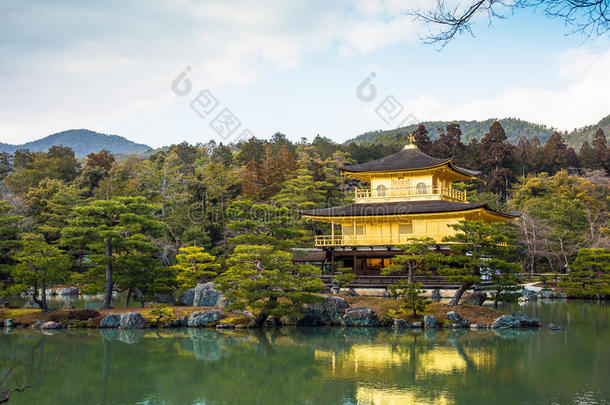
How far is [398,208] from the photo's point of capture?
2542cm

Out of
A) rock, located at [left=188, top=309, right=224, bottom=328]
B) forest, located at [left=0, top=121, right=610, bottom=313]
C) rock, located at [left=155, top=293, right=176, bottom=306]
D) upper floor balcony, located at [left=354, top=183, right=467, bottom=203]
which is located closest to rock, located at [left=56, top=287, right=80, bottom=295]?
forest, located at [left=0, top=121, right=610, bottom=313]

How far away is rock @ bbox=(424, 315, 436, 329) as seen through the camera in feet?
61.3

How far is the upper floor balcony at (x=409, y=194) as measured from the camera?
87.4ft

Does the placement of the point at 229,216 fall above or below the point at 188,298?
above

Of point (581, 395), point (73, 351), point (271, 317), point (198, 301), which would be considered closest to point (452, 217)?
point (271, 317)

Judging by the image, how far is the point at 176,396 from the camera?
10.5 m

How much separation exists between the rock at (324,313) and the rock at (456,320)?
3690 millimetres

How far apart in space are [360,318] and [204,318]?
5.49 m

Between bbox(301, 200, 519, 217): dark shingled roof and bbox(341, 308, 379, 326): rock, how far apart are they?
6.91 meters

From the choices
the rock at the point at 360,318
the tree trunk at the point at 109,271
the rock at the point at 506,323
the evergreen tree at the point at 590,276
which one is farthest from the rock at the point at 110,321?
the evergreen tree at the point at 590,276

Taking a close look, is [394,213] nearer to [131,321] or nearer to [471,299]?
[471,299]

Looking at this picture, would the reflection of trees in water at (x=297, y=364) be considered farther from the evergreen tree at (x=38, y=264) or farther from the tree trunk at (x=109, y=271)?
the tree trunk at (x=109, y=271)

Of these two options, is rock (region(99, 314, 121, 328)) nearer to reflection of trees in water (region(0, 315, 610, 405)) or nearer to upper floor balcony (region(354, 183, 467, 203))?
reflection of trees in water (region(0, 315, 610, 405))

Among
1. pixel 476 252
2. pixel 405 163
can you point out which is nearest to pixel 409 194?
pixel 405 163
